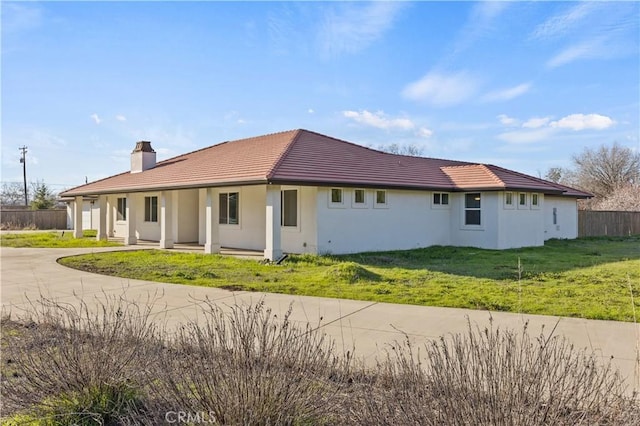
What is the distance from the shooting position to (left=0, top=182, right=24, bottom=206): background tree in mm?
62125

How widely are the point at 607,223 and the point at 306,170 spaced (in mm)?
24509

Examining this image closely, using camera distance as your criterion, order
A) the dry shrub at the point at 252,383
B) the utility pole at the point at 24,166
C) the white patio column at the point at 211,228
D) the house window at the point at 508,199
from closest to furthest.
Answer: the dry shrub at the point at 252,383, the white patio column at the point at 211,228, the house window at the point at 508,199, the utility pole at the point at 24,166

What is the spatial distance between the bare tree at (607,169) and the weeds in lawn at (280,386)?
53189 mm

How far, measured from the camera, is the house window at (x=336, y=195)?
1708 cm

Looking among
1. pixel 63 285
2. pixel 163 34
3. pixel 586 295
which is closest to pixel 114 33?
pixel 163 34

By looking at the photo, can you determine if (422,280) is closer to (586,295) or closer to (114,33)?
(586,295)

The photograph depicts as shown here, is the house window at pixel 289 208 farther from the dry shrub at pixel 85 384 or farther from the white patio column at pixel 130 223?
the dry shrub at pixel 85 384

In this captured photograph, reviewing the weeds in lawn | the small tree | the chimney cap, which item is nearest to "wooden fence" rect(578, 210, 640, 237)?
the chimney cap

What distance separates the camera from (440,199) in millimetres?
20891

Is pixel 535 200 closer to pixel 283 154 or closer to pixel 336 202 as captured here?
pixel 336 202

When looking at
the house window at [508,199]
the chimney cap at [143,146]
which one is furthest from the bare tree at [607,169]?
the chimney cap at [143,146]

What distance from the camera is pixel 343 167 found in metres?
18.4

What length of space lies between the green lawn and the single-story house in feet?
3.83

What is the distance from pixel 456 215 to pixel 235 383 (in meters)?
19.3
